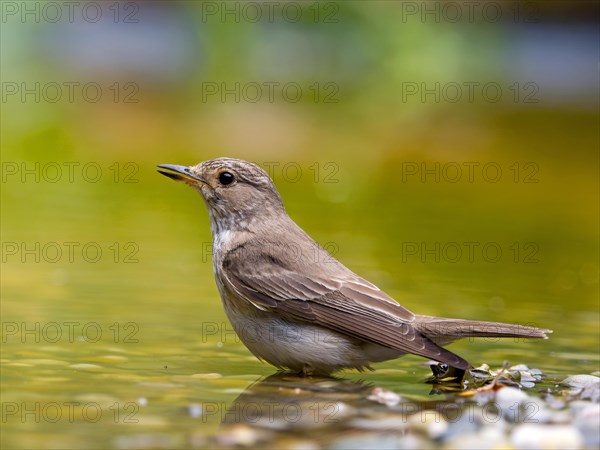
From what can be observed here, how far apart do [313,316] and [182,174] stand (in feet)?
4.59

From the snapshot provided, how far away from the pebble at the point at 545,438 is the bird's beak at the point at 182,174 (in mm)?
3078

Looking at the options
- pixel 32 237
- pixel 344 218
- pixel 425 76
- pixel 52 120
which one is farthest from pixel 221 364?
pixel 425 76

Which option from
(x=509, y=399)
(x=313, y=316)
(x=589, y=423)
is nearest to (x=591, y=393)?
(x=509, y=399)

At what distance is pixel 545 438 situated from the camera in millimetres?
5297

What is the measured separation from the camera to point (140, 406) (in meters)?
5.88

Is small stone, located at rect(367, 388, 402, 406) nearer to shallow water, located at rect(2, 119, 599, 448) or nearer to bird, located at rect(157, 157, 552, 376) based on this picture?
shallow water, located at rect(2, 119, 599, 448)

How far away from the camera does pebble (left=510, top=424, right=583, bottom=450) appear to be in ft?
17.3

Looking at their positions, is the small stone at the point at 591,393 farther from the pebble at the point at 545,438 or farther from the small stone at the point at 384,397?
the small stone at the point at 384,397

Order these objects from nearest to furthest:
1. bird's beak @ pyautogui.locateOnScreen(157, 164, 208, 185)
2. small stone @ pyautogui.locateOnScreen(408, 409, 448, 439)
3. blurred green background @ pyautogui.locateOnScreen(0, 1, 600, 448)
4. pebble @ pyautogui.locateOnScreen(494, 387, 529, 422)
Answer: small stone @ pyautogui.locateOnScreen(408, 409, 448, 439)
pebble @ pyautogui.locateOnScreen(494, 387, 529, 422)
blurred green background @ pyautogui.locateOnScreen(0, 1, 600, 448)
bird's beak @ pyautogui.locateOnScreen(157, 164, 208, 185)

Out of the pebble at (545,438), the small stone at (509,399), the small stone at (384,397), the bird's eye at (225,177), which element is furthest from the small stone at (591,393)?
the bird's eye at (225,177)

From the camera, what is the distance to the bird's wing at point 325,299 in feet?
22.0

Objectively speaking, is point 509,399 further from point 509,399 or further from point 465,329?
point 465,329

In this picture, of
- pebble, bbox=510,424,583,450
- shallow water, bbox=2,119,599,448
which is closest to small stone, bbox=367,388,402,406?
shallow water, bbox=2,119,599,448

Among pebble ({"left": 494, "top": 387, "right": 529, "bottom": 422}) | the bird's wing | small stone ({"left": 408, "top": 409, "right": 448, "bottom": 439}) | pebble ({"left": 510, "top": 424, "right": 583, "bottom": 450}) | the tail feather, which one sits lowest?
pebble ({"left": 510, "top": 424, "right": 583, "bottom": 450})
